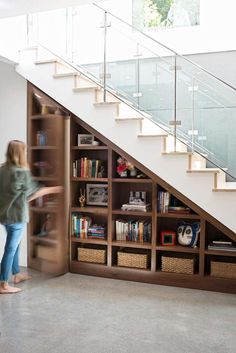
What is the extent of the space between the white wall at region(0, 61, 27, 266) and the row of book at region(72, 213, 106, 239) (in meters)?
0.71

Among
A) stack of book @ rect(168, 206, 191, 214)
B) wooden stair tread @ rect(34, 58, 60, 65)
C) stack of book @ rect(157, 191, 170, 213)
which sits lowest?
stack of book @ rect(168, 206, 191, 214)

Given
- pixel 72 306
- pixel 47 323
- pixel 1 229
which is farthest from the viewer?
pixel 1 229

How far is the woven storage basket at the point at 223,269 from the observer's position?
4.18 metres

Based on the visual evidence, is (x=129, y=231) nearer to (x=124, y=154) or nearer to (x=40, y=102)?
(x=124, y=154)

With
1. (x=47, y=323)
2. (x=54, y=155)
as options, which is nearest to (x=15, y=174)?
(x=54, y=155)

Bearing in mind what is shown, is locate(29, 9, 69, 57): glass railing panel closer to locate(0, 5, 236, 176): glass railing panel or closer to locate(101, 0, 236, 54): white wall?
locate(0, 5, 236, 176): glass railing panel

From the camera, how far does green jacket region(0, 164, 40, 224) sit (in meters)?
3.73

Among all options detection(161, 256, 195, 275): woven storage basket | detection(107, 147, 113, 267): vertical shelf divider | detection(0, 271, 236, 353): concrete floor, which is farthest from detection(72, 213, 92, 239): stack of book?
detection(161, 256, 195, 275): woven storage basket

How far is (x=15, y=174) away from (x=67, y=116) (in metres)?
1.24

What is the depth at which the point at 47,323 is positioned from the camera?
10.7ft

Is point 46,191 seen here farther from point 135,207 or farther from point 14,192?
point 135,207

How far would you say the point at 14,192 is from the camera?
3744 millimetres

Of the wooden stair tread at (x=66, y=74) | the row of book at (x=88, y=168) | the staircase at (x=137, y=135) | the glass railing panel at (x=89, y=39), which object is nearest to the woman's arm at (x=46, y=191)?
the row of book at (x=88, y=168)

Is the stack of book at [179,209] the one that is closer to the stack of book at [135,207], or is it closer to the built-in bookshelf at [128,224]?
the built-in bookshelf at [128,224]
